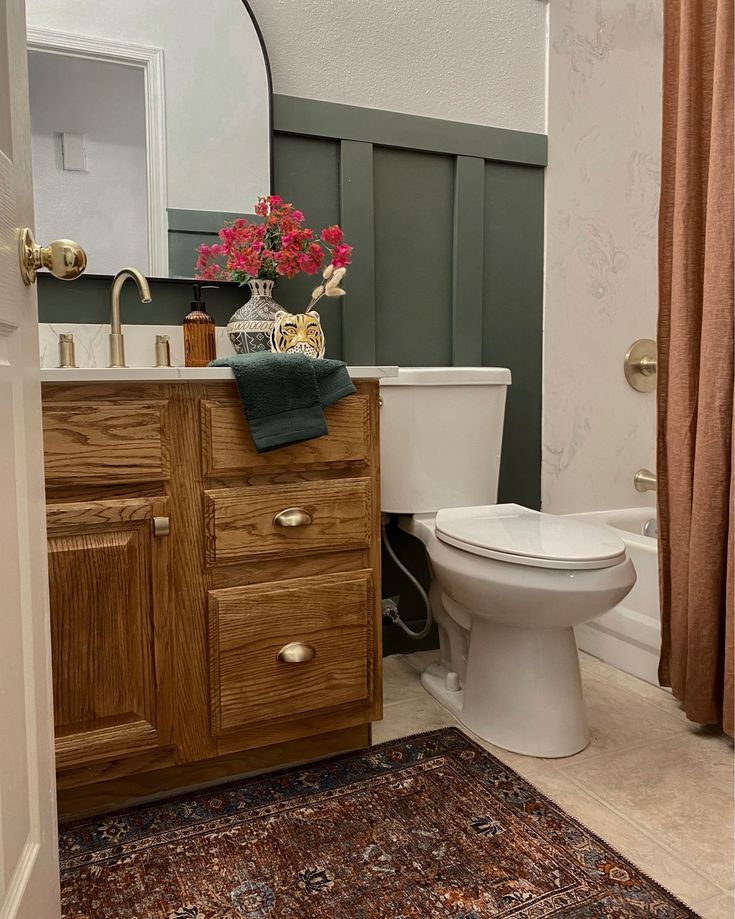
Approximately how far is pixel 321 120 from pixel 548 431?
1162mm

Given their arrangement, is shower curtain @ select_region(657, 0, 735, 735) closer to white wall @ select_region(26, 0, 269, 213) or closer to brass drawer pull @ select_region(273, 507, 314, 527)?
brass drawer pull @ select_region(273, 507, 314, 527)

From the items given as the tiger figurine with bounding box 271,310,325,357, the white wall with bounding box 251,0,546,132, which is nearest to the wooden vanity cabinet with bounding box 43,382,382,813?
the tiger figurine with bounding box 271,310,325,357

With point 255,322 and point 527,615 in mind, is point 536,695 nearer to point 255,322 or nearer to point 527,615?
point 527,615

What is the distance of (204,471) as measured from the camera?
1430 mm

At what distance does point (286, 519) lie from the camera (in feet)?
4.91

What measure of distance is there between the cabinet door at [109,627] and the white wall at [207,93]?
89 cm

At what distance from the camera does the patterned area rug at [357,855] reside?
1.17 metres

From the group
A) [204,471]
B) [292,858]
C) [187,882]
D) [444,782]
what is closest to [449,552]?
[444,782]

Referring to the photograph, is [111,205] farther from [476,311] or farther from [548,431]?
[548,431]

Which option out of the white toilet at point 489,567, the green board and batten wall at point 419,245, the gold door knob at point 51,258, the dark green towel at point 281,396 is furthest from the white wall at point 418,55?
the gold door knob at point 51,258

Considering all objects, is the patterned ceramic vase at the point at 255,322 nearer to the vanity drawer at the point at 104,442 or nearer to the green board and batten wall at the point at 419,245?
the green board and batten wall at the point at 419,245

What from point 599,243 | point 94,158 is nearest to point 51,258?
point 94,158

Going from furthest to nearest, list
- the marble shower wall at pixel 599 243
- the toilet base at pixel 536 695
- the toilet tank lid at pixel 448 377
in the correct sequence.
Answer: the marble shower wall at pixel 599 243 < the toilet tank lid at pixel 448 377 < the toilet base at pixel 536 695

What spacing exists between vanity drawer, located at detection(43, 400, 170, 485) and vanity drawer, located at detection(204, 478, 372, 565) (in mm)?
138
